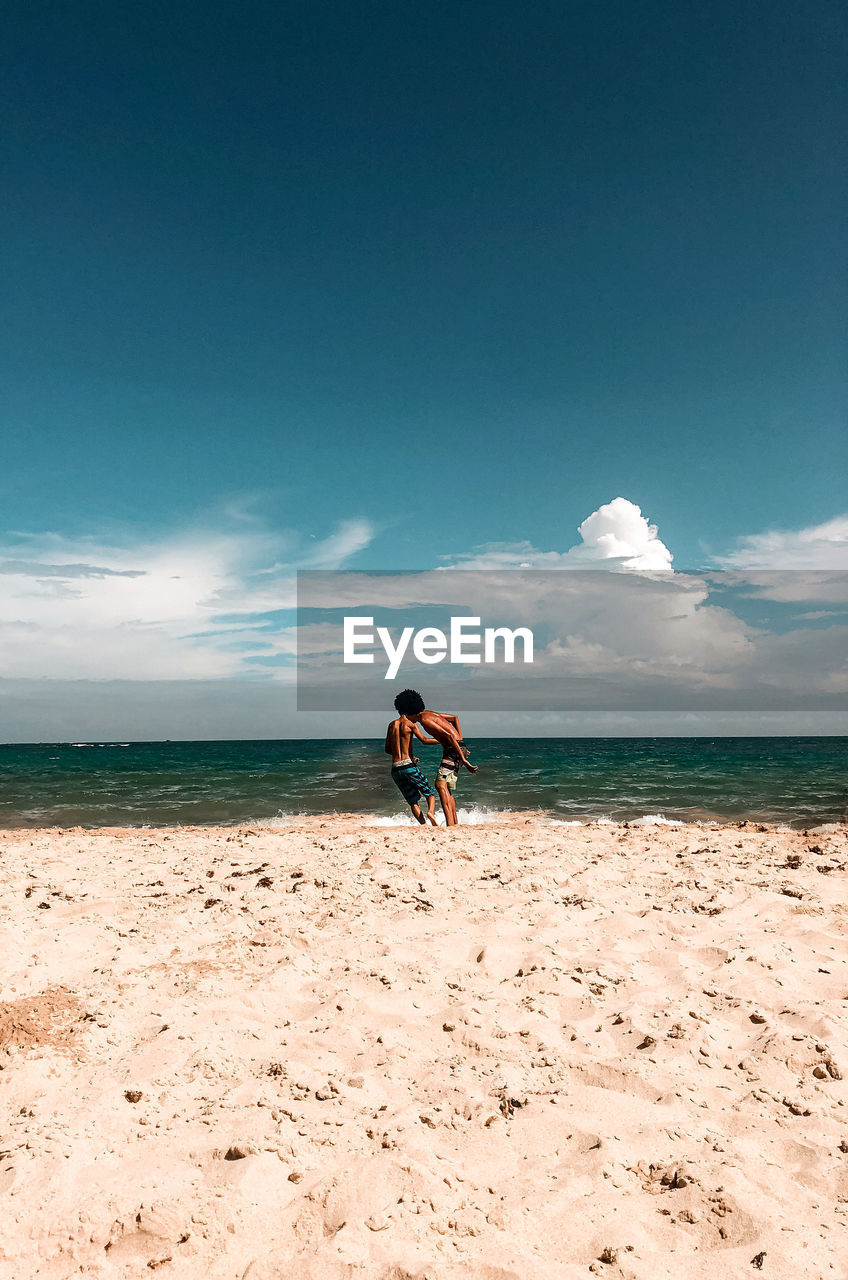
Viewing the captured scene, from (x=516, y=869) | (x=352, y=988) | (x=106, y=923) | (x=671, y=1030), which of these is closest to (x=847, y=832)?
(x=516, y=869)

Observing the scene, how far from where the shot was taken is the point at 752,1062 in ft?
10.7

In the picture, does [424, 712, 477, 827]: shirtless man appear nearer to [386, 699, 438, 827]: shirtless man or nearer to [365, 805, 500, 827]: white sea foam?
[386, 699, 438, 827]: shirtless man

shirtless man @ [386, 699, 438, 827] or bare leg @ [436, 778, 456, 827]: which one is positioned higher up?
shirtless man @ [386, 699, 438, 827]

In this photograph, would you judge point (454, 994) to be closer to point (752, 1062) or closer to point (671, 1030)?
point (671, 1030)

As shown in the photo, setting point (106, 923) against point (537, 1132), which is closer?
point (537, 1132)

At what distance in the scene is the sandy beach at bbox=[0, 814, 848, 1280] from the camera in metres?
2.24

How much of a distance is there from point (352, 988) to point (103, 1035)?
145 centimetres

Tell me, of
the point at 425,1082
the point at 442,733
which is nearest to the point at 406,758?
the point at 442,733

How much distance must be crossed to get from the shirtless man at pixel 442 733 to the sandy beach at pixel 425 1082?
13.7ft

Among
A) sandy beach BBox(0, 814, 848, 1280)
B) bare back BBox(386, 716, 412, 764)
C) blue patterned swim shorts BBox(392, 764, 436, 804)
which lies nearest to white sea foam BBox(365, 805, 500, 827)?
blue patterned swim shorts BBox(392, 764, 436, 804)

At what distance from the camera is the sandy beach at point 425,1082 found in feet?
7.35

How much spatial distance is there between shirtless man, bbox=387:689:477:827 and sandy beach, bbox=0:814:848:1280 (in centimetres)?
419

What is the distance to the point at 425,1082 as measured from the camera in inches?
124

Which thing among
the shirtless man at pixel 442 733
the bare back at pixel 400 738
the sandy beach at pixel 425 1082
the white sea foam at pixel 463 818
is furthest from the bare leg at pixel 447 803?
the sandy beach at pixel 425 1082
